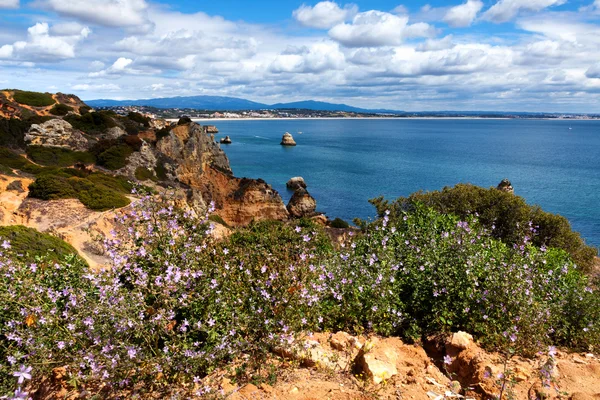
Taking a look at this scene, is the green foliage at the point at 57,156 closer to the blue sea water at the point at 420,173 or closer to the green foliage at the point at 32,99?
the green foliage at the point at 32,99

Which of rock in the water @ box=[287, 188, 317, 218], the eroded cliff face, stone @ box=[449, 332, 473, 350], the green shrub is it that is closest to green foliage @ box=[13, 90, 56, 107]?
the eroded cliff face

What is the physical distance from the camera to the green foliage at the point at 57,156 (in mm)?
29625

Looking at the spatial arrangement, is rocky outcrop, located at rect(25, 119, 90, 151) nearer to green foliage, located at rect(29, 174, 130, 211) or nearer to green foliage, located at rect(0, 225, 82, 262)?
green foliage, located at rect(29, 174, 130, 211)

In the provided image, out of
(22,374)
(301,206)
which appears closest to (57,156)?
(301,206)

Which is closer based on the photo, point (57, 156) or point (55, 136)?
point (57, 156)

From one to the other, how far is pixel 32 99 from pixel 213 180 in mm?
21873

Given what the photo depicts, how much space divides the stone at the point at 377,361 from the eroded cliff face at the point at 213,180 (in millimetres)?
31212

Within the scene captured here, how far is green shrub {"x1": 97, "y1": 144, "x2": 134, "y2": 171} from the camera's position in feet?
103

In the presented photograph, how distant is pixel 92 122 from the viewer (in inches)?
1582

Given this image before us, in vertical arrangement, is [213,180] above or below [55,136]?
below

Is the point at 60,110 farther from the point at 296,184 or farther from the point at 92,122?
the point at 296,184

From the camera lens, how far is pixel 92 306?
4.61m

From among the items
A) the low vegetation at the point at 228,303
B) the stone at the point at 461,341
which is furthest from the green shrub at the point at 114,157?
the stone at the point at 461,341

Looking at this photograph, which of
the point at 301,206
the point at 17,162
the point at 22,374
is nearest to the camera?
the point at 22,374
